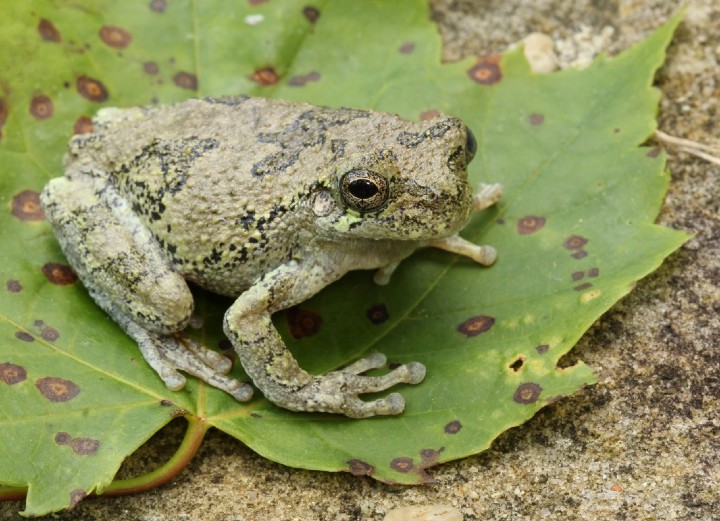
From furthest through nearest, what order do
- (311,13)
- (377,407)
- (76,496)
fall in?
(311,13) < (377,407) < (76,496)

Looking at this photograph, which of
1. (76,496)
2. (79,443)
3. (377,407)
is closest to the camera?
(76,496)

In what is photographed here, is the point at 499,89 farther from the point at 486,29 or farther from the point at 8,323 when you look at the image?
the point at 8,323

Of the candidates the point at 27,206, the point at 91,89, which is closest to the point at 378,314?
the point at 27,206

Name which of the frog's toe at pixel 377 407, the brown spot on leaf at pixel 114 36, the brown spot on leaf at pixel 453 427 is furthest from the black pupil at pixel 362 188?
the brown spot on leaf at pixel 114 36

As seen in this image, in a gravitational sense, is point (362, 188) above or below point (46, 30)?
below

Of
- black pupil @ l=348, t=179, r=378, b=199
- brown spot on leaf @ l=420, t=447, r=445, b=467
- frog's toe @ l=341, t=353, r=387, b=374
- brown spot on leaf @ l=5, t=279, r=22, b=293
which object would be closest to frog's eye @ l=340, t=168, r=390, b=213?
black pupil @ l=348, t=179, r=378, b=199

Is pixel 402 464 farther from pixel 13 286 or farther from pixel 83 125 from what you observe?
pixel 83 125

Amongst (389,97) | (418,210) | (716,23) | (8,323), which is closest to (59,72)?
(8,323)
